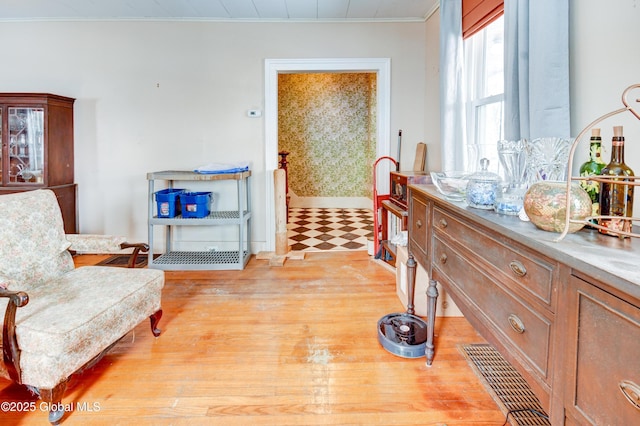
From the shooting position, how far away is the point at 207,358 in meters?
2.15

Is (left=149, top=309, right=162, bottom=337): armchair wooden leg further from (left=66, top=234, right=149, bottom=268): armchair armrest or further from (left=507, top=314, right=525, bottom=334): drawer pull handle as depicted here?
(left=507, top=314, right=525, bottom=334): drawer pull handle

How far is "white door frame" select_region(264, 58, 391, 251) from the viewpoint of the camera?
4.07m

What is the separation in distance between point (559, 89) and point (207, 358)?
214 centimetres

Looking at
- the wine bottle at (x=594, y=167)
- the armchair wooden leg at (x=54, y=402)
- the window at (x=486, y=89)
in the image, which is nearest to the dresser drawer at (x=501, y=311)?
the wine bottle at (x=594, y=167)

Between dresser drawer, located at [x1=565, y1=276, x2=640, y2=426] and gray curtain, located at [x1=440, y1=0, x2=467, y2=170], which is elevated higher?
gray curtain, located at [x1=440, y1=0, x2=467, y2=170]

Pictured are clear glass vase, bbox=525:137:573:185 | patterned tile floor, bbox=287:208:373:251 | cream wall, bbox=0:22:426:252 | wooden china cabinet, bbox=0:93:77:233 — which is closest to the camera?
clear glass vase, bbox=525:137:573:185

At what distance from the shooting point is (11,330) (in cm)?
159

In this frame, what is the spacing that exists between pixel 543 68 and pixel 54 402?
2481 mm

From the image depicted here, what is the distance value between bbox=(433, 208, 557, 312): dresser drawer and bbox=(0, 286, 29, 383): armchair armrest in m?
1.78

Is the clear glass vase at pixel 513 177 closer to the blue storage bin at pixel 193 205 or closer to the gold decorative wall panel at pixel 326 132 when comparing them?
the blue storage bin at pixel 193 205

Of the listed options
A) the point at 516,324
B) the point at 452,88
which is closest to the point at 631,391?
the point at 516,324

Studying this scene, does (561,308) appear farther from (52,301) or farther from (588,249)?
(52,301)

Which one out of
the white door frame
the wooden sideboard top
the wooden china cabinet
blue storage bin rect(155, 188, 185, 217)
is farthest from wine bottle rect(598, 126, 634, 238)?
the wooden china cabinet

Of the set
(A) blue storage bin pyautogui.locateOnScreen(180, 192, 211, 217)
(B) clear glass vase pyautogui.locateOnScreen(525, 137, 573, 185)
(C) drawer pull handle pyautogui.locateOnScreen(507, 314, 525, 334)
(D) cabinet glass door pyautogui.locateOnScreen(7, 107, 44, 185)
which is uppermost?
(D) cabinet glass door pyautogui.locateOnScreen(7, 107, 44, 185)
